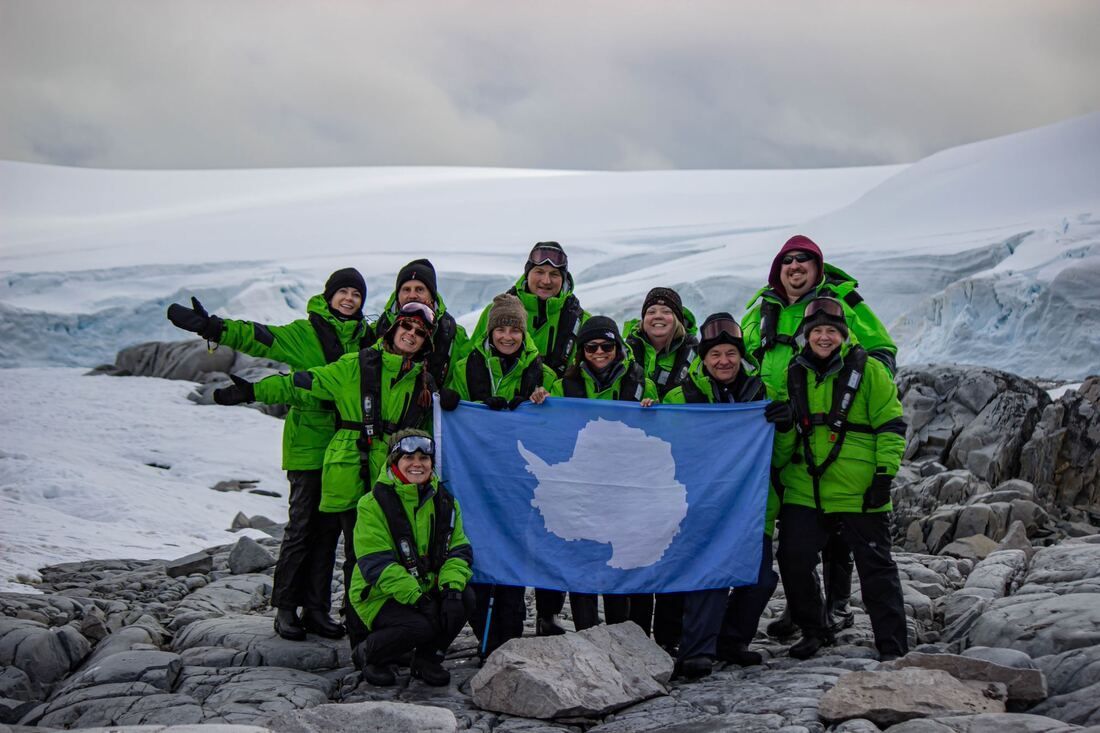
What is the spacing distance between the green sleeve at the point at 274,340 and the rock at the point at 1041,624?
4414 mm

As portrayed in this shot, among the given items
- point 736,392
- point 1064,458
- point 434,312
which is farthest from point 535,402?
point 1064,458

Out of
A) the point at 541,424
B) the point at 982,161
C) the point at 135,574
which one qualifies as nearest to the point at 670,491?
the point at 541,424

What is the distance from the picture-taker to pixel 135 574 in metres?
8.93

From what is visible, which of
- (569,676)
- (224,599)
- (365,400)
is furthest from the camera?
(224,599)

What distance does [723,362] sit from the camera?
19.2 ft

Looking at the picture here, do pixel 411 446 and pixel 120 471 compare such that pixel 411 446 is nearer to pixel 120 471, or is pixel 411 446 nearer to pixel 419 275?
pixel 419 275

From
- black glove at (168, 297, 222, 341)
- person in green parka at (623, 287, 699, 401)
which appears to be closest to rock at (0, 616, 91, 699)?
black glove at (168, 297, 222, 341)

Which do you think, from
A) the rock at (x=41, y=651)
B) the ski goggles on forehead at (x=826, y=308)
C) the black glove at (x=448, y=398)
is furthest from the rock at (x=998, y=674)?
the rock at (x=41, y=651)

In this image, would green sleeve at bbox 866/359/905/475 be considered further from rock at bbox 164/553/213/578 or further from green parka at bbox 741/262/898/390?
rock at bbox 164/553/213/578

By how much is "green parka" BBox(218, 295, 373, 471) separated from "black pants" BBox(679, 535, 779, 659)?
243cm

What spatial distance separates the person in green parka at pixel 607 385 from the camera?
5.86m

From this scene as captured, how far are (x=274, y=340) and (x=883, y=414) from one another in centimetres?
361

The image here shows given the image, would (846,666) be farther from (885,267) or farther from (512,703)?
(885,267)

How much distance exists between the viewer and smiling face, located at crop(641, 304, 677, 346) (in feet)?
20.5
